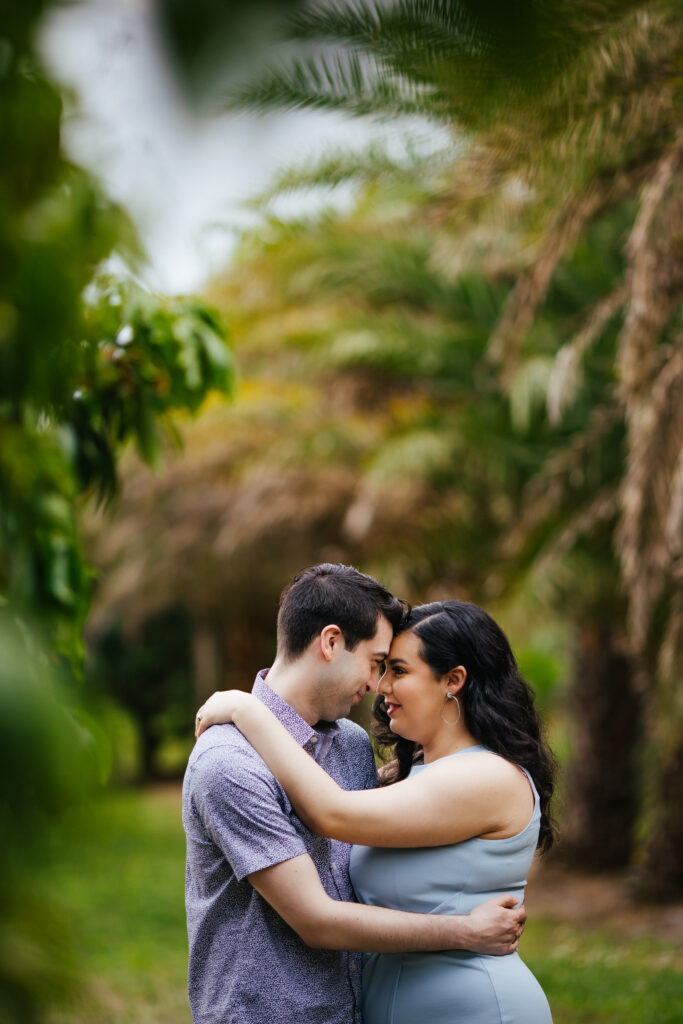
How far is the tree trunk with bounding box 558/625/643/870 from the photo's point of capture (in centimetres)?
990

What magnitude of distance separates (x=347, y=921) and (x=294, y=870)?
17 centimetres

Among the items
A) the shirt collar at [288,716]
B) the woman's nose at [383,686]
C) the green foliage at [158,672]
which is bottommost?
the green foliage at [158,672]

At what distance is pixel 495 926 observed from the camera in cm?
248

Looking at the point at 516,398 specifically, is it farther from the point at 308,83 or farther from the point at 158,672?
the point at 158,672

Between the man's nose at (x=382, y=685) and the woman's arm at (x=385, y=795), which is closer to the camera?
the woman's arm at (x=385, y=795)

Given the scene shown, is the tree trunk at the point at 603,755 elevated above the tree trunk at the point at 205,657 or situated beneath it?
elevated above

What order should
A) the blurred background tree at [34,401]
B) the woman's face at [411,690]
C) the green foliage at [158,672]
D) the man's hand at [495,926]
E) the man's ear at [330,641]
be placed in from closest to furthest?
the blurred background tree at [34,401], the man's hand at [495,926], the man's ear at [330,641], the woman's face at [411,690], the green foliage at [158,672]

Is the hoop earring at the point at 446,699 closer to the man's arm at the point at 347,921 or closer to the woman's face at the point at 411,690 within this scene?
the woman's face at the point at 411,690

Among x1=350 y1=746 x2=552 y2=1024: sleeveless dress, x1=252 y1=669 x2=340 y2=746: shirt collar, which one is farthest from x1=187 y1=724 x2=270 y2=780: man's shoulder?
x1=350 y1=746 x2=552 y2=1024: sleeveless dress

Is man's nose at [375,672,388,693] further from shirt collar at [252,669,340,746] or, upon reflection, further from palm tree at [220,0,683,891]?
palm tree at [220,0,683,891]

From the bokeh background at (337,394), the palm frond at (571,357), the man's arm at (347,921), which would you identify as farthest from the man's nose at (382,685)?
the palm frond at (571,357)

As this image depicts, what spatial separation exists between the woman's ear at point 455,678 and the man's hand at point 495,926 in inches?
21.6

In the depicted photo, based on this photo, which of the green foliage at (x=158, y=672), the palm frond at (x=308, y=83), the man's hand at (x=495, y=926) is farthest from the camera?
the green foliage at (x=158, y=672)

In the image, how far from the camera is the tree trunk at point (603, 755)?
32.5ft
